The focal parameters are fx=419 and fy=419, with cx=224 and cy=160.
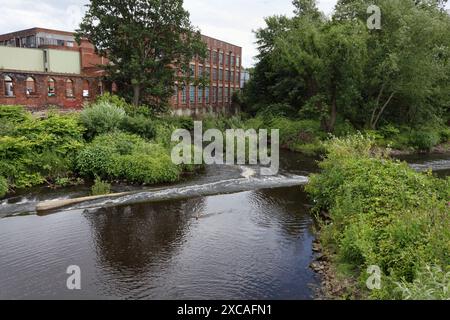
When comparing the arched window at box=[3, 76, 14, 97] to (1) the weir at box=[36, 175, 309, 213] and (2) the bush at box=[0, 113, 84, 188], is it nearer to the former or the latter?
(2) the bush at box=[0, 113, 84, 188]

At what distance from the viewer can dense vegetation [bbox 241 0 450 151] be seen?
26312mm

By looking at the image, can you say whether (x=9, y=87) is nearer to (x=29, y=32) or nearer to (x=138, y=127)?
(x=138, y=127)

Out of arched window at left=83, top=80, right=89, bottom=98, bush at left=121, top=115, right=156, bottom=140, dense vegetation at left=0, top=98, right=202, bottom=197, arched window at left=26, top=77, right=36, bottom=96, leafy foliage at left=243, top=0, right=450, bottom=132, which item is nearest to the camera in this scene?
dense vegetation at left=0, top=98, right=202, bottom=197

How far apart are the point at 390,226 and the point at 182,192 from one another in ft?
29.8

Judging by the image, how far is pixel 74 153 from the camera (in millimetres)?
18344

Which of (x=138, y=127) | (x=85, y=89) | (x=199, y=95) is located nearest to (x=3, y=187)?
(x=138, y=127)

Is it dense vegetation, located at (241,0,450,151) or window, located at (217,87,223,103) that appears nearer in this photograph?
dense vegetation, located at (241,0,450,151)

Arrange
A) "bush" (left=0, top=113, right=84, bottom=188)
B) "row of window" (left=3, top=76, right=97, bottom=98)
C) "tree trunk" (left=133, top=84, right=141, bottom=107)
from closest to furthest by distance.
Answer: "bush" (left=0, top=113, right=84, bottom=188), "row of window" (left=3, top=76, right=97, bottom=98), "tree trunk" (left=133, top=84, right=141, bottom=107)

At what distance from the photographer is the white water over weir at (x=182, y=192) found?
14.3m

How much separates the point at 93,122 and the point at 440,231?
16.2 m

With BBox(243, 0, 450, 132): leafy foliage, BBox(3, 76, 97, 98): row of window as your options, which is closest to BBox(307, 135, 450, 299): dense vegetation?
BBox(243, 0, 450, 132): leafy foliage

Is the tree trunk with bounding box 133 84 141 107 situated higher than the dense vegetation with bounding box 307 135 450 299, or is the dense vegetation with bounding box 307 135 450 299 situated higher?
the tree trunk with bounding box 133 84 141 107

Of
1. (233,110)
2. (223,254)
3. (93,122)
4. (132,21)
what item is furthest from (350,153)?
(233,110)

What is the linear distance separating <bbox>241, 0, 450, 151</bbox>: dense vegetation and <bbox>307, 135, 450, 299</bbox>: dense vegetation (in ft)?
49.1
